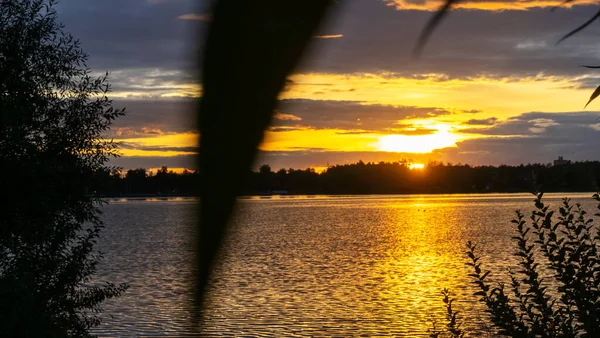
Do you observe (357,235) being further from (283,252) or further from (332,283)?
(332,283)

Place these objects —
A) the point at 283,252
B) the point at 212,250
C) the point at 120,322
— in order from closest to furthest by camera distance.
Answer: the point at 212,250 → the point at 120,322 → the point at 283,252

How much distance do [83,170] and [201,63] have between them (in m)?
9.67

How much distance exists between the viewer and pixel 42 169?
10.5m

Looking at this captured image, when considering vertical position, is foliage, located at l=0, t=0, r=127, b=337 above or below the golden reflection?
above

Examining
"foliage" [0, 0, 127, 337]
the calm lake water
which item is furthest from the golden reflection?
"foliage" [0, 0, 127, 337]

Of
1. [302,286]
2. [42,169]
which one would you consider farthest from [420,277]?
[42,169]

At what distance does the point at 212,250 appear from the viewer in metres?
2.60

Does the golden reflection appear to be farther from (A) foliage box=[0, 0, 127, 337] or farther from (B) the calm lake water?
(A) foliage box=[0, 0, 127, 337]

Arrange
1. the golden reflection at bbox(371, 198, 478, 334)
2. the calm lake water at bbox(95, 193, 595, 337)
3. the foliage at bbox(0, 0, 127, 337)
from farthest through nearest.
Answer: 1. the golden reflection at bbox(371, 198, 478, 334)
2. the calm lake water at bbox(95, 193, 595, 337)
3. the foliage at bbox(0, 0, 127, 337)

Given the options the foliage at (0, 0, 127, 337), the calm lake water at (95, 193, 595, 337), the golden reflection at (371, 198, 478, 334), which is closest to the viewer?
the foliage at (0, 0, 127, 337)

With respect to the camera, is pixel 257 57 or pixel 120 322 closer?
pixel 257 57

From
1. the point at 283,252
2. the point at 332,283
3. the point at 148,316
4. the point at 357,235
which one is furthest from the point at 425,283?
the point at 357,235

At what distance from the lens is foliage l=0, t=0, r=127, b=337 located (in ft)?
33.5

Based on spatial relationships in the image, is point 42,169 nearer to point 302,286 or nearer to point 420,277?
point 302,286
